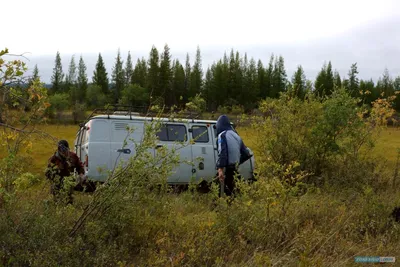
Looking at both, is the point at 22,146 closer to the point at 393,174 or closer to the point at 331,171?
the point at 331,171

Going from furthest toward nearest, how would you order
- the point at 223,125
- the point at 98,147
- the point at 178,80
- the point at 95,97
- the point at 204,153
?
the point at 178,80
the point at 95,97
the point at 204,153
the point at 98,147
the point at 223,125

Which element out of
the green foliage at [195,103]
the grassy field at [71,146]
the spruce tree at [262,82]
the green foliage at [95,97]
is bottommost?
the grassy field at [71,146]

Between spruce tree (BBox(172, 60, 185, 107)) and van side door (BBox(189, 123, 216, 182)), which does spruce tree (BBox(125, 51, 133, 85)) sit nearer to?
spruce tree (BBox(172, 60, 185, 107))

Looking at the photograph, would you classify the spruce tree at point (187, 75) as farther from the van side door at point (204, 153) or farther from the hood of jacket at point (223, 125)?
the hood of jacket at point (223, 125)

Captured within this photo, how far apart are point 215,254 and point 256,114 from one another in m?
7.23

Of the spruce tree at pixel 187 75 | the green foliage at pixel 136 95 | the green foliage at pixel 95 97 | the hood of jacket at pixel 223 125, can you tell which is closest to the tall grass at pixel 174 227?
the hood of jacket at pixel 223 125

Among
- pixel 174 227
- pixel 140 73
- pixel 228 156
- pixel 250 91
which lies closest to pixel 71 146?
pixel 228 156

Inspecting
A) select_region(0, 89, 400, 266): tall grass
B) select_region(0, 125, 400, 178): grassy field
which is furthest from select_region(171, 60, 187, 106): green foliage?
select_region(0, 89, 400, 266): tall grass

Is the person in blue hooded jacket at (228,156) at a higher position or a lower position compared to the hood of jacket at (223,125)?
lower

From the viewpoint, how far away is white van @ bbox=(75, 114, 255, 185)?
9.45 meters

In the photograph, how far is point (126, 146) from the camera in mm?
9672

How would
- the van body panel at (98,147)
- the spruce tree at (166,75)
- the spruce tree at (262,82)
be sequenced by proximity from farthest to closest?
the spruce tree at (262,82) → the spruce tree at (166,75) → the van body panel at (98,147)

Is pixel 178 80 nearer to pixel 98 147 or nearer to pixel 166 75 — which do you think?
pixel 166 75

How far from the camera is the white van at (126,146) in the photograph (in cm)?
945
